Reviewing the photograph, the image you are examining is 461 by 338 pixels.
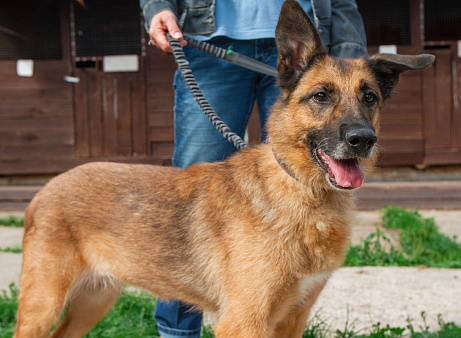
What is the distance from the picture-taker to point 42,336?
2770 millimetres

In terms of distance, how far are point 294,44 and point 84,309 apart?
1949 millimetres

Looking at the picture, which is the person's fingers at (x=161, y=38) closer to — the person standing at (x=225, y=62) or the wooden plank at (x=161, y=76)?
the person standing at (x=225, y=62)

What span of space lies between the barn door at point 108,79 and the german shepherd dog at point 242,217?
5.89 meters

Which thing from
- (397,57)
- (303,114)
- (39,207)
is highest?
(397,57)

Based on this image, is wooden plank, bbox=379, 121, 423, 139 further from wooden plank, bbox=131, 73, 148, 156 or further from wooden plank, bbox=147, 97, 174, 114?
wooden plank, bbox=131, 73, 148, 156

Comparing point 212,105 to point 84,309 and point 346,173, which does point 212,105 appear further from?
point 84,309

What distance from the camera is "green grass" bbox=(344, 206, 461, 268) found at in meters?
4.93

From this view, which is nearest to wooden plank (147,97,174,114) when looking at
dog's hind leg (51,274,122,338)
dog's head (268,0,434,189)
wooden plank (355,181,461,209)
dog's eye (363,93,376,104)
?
wooden plank (355,181,461,209)

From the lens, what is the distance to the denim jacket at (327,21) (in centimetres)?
282

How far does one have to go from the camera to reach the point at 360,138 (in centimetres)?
213

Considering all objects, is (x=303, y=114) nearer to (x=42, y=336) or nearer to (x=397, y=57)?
(x=397, y=57)

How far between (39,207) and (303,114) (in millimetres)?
1542

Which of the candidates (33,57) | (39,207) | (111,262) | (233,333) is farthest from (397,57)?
(33,57)

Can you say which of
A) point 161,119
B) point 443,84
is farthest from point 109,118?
point 443,84
